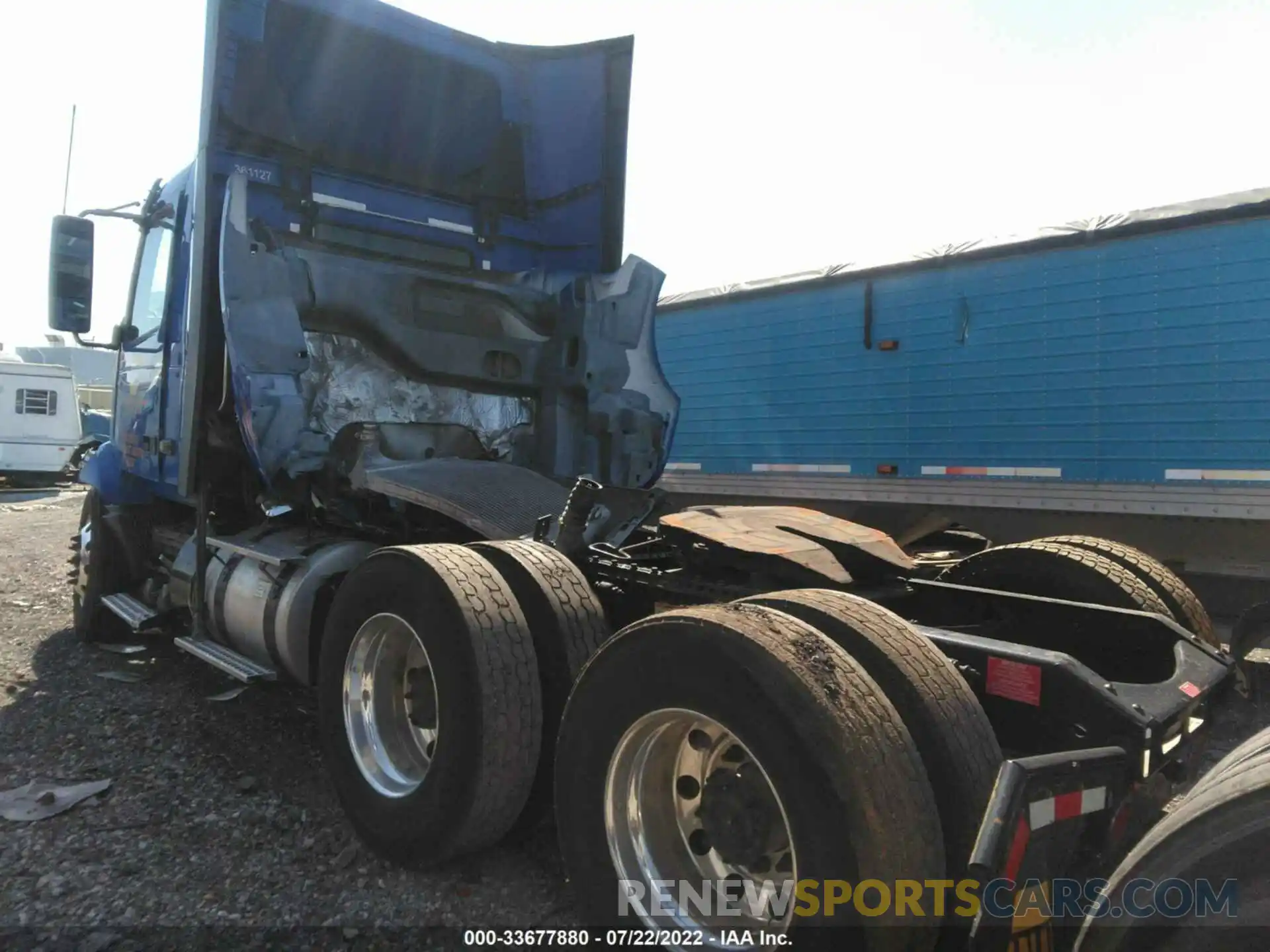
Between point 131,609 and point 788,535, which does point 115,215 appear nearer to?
point 131,609

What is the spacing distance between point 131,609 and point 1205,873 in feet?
19.9

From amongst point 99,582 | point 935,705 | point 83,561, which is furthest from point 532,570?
point 83,561

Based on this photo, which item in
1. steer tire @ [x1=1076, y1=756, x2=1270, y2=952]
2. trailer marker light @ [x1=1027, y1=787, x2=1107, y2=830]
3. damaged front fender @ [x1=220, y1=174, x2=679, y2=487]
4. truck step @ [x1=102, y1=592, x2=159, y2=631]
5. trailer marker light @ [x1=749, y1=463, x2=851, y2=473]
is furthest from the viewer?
trailer marker light @ [x1=749, y1=463, x2=851, y2=473]

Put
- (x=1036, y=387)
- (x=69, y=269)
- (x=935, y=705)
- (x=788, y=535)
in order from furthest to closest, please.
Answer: (x=1036, y=387) → (x=69, y=269) → (x=788, y=535) → (x=935, y=705)

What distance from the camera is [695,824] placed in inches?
94.0

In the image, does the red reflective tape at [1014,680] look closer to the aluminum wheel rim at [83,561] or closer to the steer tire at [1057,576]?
the steer tire at [1057,576]

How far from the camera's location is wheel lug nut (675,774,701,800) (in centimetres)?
236

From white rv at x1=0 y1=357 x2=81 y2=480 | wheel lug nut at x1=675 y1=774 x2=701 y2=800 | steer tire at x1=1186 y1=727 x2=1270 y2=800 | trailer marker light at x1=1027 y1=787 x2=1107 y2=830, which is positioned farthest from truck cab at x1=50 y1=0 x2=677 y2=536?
white rv at x1=0 y1=357 x2=81 y2=480

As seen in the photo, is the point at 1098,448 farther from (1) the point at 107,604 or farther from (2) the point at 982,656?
(1) the point at 107,604

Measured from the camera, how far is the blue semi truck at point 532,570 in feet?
6.46

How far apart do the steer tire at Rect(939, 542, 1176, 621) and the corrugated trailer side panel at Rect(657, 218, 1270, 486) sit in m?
3.33

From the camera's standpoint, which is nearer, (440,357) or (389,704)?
(389,704)

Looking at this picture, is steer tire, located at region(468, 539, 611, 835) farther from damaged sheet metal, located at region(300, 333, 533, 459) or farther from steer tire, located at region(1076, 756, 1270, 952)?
damaged sheet metal, located at region(300, 333, 533, 459)

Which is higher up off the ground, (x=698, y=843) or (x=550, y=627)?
(x=550, y=627)
